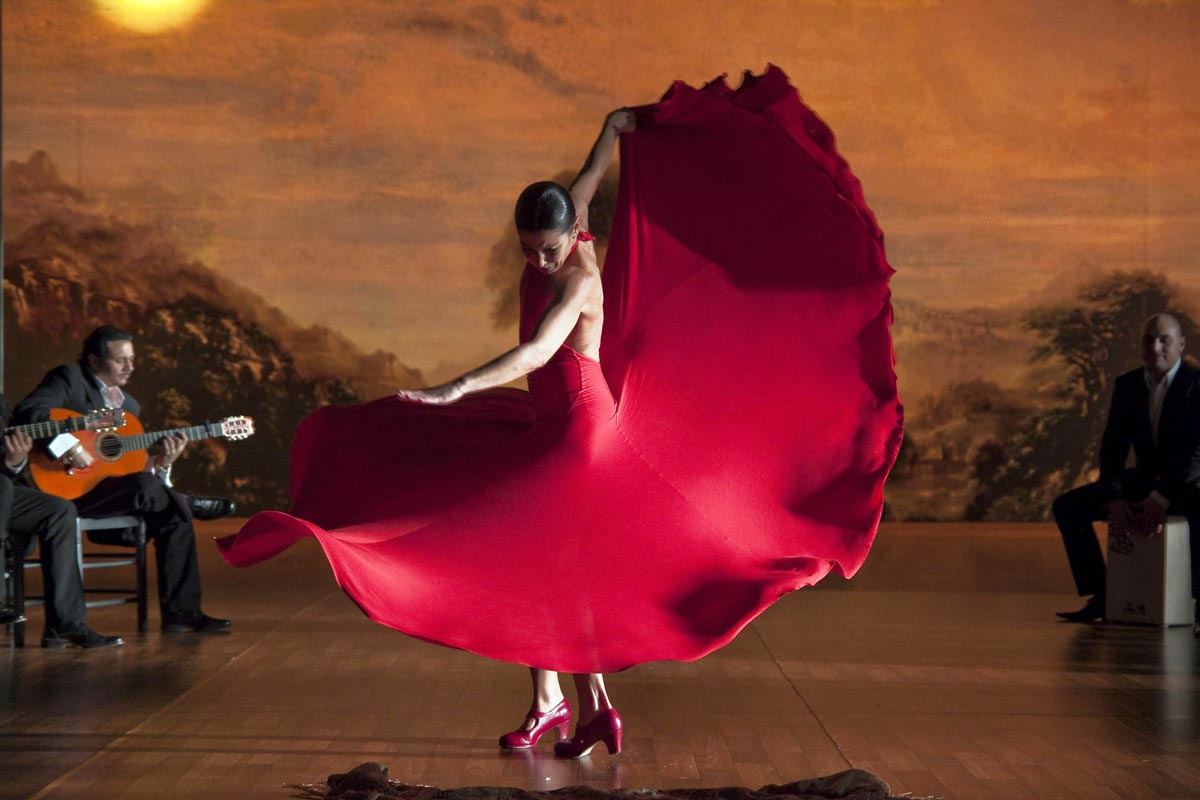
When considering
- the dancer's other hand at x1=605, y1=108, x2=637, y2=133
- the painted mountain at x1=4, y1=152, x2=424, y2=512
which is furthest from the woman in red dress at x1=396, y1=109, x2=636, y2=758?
the painted mountain at x1=4, y1=152, x2=424, y2=512

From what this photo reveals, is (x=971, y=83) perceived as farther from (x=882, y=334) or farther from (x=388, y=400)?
(x=388, y=400)

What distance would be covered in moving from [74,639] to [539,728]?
2.10 metres

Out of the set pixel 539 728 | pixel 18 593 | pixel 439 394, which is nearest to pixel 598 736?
pixel 539 728

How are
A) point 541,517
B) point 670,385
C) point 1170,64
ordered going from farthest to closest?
point 1170,64 < point 670,385 < point 541,517

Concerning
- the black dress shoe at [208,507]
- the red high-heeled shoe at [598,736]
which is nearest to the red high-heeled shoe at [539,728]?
the red high-heeled shoe at [598,736]

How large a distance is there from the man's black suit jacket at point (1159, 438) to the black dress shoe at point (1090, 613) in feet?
1.42

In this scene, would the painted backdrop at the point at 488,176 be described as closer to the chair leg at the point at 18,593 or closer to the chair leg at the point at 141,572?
the chair leg at the point at 141,572

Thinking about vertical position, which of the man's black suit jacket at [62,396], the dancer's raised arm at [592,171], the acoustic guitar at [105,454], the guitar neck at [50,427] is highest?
the dancer's raised arm at [592,171]

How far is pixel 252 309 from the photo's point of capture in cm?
1034

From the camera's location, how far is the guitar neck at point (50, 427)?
16.9ft

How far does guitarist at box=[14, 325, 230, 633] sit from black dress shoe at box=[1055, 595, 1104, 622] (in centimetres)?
322

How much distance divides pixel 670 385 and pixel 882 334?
1.80ft

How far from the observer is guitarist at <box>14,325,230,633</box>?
5227 mm

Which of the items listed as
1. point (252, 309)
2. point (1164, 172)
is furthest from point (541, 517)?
point (1164, 172)
